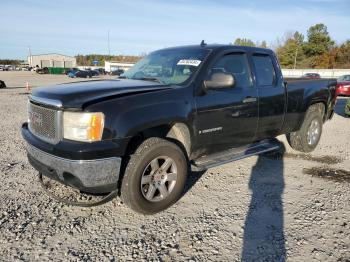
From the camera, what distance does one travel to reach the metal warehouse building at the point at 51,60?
113562mm

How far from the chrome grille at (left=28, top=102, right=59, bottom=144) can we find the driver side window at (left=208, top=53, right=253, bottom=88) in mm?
2200

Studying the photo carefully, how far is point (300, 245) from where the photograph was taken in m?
3.17

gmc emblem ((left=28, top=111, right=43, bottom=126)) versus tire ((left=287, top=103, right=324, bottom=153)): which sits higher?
Answer: gmc emblem ((left=28, top=111, right=43, bottom=126))

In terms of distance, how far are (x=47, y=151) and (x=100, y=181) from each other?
66cm

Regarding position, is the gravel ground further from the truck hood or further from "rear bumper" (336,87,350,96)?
"rear bumper" (336,87,350,96)

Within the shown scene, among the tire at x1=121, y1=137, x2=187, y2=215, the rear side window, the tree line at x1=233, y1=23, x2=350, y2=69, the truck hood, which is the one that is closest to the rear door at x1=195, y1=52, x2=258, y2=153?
the rear side window

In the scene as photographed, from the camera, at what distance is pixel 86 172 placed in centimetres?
320

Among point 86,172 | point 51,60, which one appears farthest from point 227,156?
point 51,60

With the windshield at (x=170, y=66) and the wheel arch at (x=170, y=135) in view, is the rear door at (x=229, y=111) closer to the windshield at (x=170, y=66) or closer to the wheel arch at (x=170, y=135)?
the wheel arch at (x=170, y=135)

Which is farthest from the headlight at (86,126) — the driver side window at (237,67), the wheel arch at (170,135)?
the driver side window at (237,67)

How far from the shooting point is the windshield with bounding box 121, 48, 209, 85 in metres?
4.26

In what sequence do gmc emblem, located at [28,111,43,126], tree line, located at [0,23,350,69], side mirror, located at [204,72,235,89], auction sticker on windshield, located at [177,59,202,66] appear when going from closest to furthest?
1. gmc emblem, located at [28,111,43,126]
2. side mirror, located at [204,72,235,89]
3. auction sticker on windshield, located at [177,59,202,66]
4. tree line, located at [0,23,350,69]

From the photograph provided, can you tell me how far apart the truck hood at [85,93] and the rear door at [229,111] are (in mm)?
644

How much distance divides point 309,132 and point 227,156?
110 inches
